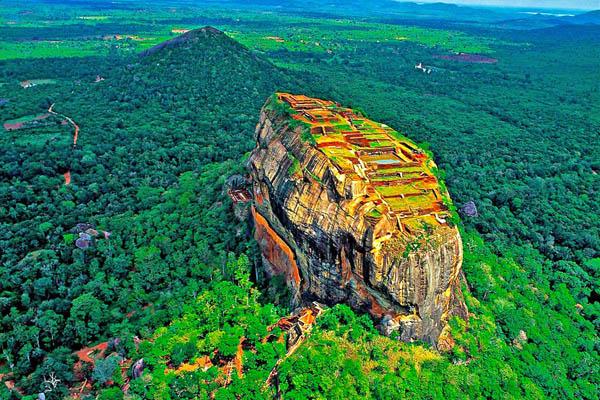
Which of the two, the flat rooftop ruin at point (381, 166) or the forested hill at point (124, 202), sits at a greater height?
the flat rooftop ruin at point (381, 166)

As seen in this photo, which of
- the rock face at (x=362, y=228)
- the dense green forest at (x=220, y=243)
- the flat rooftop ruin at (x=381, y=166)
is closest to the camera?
the rock face at (x=362, y=228)

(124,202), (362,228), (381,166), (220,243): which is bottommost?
(124,202)

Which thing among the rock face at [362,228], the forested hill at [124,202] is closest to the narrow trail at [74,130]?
the forested hill at [124,202]

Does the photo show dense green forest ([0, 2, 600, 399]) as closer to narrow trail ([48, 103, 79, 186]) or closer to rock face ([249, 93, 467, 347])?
narrow trail ([48, 103, 79, 186])

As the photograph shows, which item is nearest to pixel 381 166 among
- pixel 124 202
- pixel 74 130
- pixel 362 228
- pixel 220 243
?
pixel 362 228

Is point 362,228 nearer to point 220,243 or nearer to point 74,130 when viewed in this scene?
point 220,243

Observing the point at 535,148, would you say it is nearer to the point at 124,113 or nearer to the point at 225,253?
the point at 225,253

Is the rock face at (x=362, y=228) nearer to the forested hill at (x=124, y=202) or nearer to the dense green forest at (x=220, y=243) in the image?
the dense green forest at (x=220, y=243)
